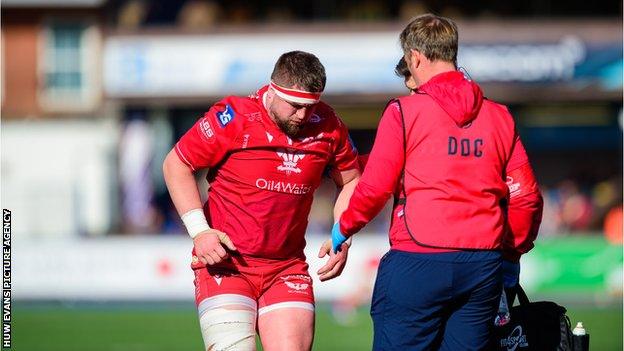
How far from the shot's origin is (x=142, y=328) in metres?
17.2

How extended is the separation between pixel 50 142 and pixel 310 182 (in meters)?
23.8

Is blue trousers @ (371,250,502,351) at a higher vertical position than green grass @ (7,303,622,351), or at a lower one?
higher

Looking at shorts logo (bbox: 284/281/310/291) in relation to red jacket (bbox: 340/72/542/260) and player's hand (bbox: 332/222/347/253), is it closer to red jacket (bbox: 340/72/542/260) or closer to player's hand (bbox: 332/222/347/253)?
player's hand (bbox: 332/222/347/253)

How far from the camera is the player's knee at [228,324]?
6199 millimetres

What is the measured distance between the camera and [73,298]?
64.1 ft

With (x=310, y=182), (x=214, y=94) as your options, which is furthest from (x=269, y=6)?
(x=310, y=182)

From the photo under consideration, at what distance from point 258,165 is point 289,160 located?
168mm

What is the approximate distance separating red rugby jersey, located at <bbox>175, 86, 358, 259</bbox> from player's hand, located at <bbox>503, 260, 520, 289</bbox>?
1176 millimetres

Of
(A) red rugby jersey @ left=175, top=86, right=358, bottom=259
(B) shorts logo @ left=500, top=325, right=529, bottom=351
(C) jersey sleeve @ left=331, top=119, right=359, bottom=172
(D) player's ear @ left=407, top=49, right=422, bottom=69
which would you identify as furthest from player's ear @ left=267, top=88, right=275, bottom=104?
(B) shorts logo @ left=500, top=325, right=529, bottom=351

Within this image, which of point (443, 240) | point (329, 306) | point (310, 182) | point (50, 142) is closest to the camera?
point (443, 240)

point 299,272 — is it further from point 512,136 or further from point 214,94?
point 214,94

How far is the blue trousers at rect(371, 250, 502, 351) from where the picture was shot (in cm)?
548

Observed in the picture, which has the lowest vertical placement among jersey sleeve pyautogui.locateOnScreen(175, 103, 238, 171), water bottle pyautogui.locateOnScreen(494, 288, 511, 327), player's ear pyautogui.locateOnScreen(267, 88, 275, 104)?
water bottle pyautogui.locateOnScreen(494, 288, 511, 327)

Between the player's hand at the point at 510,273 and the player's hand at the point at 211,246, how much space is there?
140 cm
